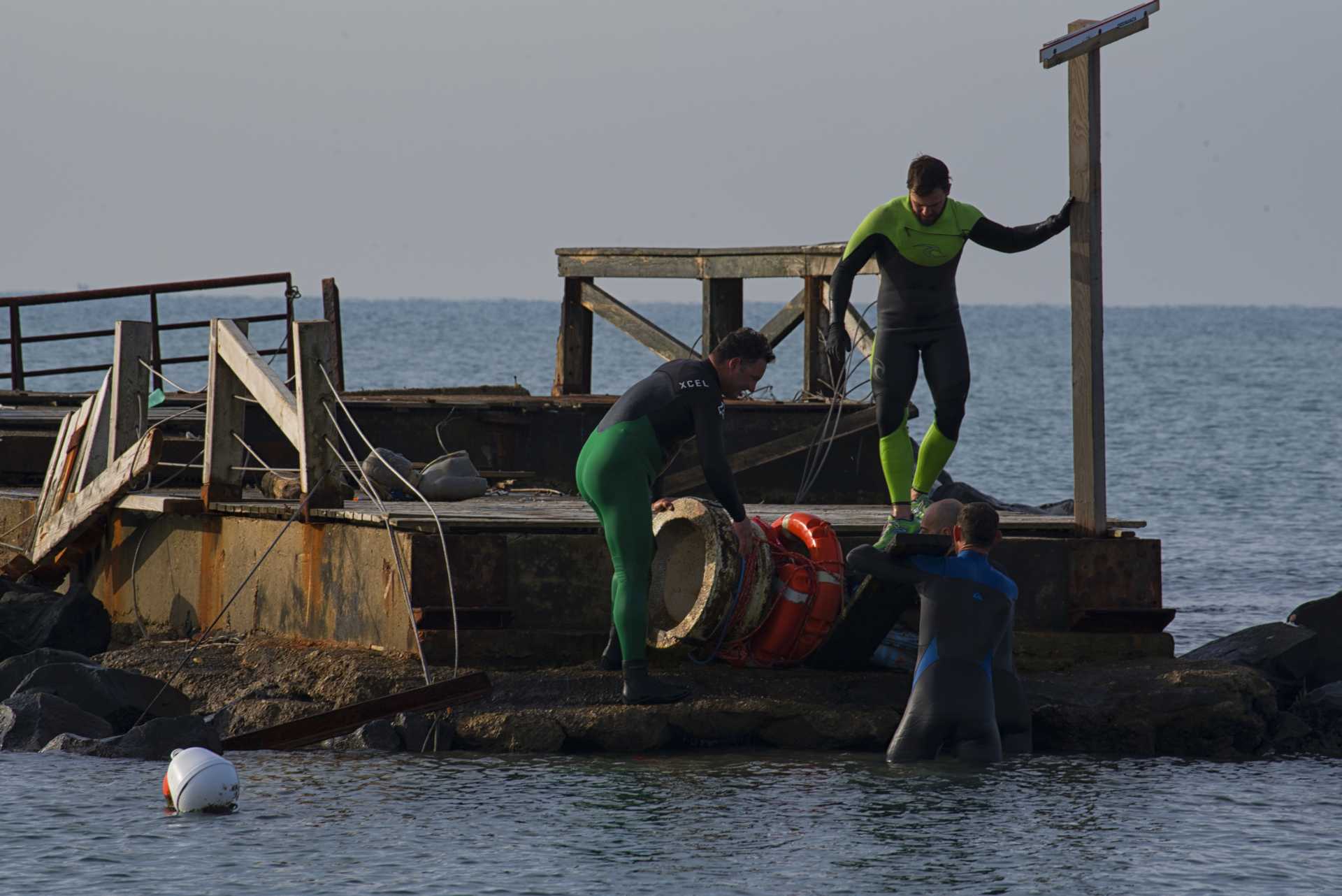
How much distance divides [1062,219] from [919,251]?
75cm

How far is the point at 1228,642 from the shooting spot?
38.3ft

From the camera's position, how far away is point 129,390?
1291 cm

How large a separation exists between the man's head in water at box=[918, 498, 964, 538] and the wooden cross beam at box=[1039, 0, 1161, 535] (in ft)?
3.67

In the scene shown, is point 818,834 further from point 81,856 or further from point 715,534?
point 81,856

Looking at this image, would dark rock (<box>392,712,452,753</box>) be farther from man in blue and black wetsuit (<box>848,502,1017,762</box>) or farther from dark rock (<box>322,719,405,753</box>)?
man in blue and black wetsuit (<box>848,502,1017,762</box>)

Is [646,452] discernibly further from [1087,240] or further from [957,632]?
[1087,240]

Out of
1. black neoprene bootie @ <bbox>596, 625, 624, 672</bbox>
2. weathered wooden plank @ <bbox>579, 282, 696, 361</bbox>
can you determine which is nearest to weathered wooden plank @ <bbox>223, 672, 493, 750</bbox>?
black neoprene bootie @ <bbox>596, 625, 624, 672</bbox>

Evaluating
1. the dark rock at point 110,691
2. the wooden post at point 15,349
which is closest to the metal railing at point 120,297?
the wooden post at point 15,349

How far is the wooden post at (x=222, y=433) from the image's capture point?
11.7 metres

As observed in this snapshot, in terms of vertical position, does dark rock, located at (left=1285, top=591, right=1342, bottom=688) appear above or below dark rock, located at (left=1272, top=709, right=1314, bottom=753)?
above

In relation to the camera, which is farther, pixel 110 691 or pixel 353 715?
pixel 110 691

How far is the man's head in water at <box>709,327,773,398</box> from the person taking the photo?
9273 millimetres

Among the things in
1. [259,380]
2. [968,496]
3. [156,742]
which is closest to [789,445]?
[968,496]

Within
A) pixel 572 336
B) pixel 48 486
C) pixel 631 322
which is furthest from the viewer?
pixel 572 336
